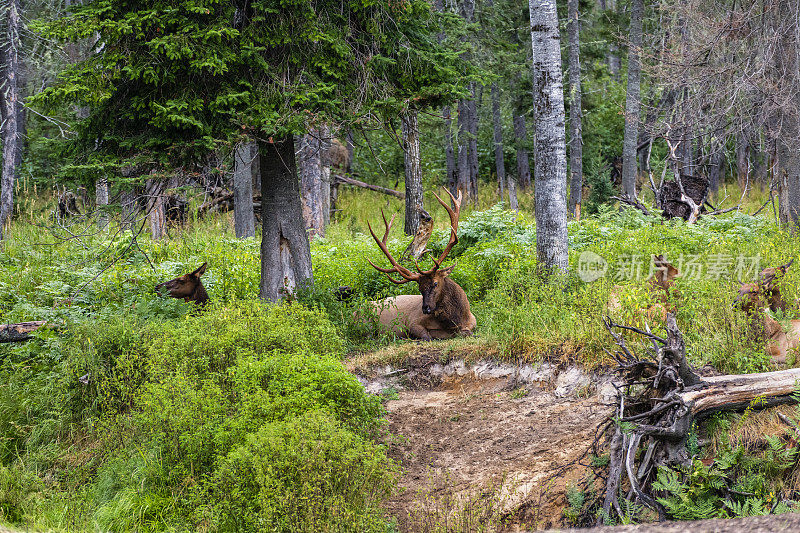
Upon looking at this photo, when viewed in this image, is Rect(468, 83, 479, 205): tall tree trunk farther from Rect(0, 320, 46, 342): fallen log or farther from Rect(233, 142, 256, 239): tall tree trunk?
Rect(0, 320, 46, 342): fallen log

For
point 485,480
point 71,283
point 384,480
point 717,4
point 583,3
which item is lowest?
point 485,480

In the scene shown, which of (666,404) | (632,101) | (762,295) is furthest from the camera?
(632,101)

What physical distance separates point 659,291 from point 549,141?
2.81 metres

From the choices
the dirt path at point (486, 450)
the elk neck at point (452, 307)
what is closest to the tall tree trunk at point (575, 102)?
the elk neck at point (452, 307)

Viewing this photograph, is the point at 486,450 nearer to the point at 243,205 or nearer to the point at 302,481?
the point at 302,481

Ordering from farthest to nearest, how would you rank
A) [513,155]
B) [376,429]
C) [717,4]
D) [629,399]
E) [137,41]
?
[513,155]
[717,4]
[137,41]
[376,429]
[629,399]

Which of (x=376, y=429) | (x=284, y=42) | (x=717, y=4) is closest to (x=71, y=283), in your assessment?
(x=284, y=42)

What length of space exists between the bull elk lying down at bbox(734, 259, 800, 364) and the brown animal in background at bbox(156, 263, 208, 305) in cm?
659

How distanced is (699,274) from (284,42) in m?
5.91

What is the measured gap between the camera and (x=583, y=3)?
65.9ft

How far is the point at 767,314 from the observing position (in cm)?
632

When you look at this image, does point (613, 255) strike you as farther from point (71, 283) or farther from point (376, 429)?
point (71, 283)

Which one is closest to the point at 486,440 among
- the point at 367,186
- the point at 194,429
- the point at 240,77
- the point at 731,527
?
the point at 194,429

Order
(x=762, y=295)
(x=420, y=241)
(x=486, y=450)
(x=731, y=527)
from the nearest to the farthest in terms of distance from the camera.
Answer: (x=731, y=527) → (x=486, y=450) → (x=762, y=295) → (x=420, y=241)
